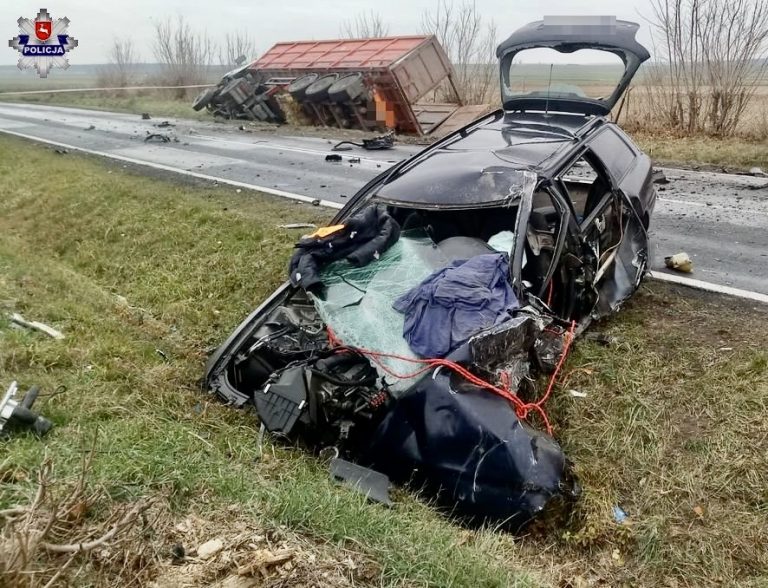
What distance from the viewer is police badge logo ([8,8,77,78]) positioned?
79.9ft

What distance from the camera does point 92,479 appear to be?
2746mm

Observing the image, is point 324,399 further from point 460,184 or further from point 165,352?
point 165,352

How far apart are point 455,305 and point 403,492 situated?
39.8 inches

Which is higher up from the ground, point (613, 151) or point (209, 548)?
point (613, 151)

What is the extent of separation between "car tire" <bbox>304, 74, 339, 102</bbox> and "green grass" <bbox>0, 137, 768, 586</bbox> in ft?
34.6

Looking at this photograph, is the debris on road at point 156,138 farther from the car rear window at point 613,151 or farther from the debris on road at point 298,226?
the car rear window at point 613,151

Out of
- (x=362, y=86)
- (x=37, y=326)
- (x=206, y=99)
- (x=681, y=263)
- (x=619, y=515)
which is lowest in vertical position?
(x=619, y=515)

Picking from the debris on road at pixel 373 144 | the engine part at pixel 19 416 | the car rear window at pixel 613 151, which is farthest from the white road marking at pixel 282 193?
the engine part at pixel 19 416

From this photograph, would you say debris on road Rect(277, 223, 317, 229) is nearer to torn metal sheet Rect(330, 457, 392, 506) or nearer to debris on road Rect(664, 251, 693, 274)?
debris on road Rect(664, 251, 693, 274)

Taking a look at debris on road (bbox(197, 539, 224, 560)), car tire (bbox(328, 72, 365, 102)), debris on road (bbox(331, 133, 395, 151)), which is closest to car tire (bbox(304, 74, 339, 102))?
car tire (bbox(328, 72, 365, 102))

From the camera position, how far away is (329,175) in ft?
34.4

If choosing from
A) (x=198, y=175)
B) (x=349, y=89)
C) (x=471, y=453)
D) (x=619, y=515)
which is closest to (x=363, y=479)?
(x=471, y=453)

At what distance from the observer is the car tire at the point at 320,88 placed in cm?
1602

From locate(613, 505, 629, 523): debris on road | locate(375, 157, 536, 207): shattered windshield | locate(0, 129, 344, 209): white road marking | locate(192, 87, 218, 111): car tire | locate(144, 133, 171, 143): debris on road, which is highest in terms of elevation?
locate(192, 87, 218, 111): car tire
